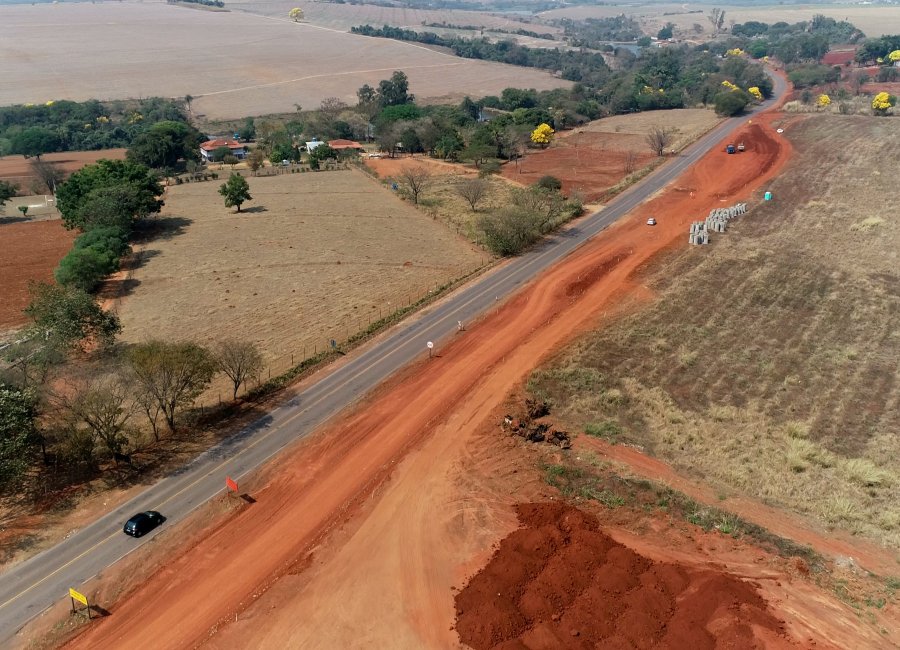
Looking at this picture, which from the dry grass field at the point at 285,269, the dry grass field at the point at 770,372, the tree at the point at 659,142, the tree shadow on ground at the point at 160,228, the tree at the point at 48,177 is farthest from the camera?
the tree at the point at 659,142

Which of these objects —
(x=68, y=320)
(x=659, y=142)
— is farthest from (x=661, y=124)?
(x=68, y=320)

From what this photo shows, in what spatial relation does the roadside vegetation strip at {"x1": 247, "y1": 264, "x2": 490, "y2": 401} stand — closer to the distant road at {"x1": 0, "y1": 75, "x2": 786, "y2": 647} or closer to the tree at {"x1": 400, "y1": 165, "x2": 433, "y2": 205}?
the distant road at {"x1": 0, "y1": 75, "x2": 786, "y2": 647}

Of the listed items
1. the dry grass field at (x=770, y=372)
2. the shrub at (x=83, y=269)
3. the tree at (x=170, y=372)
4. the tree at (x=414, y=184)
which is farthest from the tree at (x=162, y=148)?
the dry grass field at (x=770, y=372)

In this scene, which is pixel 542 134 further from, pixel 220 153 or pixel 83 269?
pixel 83 269

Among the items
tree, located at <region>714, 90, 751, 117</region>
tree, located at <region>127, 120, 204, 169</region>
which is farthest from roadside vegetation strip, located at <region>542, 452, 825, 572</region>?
tree, located at <region>714, 90, 751, 117</region>

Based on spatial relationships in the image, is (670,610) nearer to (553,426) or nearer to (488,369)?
(553,426)

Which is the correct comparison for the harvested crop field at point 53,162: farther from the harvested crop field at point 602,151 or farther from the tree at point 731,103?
the tree at point 731,103
